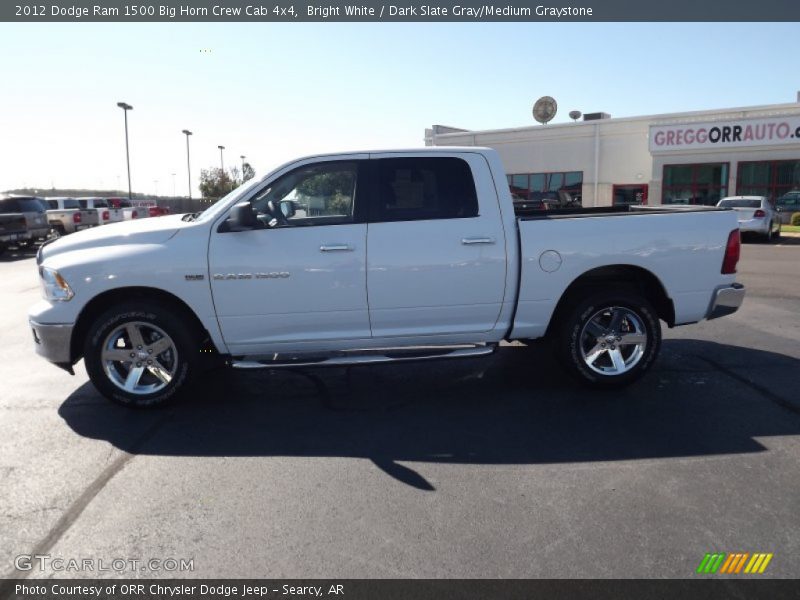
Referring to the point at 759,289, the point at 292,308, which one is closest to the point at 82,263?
the point at 292,308

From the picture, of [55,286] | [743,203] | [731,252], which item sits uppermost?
[743,203]

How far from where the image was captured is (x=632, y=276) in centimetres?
550

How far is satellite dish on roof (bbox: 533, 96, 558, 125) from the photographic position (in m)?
33.7

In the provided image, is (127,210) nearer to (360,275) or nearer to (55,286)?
(55,286)

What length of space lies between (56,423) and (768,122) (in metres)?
28.4

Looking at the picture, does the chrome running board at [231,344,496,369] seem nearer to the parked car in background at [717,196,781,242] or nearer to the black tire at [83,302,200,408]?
the black tire at [83,302,200,408]

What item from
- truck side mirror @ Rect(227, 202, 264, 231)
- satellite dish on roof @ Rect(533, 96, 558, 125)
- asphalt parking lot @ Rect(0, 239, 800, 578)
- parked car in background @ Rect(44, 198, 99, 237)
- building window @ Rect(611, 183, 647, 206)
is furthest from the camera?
satellite dish on roof @ Rect(533, 96, 558, 125)

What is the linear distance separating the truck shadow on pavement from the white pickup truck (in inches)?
15.3

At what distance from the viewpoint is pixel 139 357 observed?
502 cm

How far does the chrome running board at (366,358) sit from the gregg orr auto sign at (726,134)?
25970mm

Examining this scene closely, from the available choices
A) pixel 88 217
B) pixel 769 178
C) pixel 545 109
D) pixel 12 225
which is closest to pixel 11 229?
pixel 12 225

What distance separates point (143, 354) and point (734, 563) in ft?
14.1

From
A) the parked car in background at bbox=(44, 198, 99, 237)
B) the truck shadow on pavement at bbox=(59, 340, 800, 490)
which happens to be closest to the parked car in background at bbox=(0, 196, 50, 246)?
the parked car in background at bbox=(44, 198, 99, 237)

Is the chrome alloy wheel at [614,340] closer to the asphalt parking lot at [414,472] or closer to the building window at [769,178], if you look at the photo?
the asphalt parking lot at [414,472]
